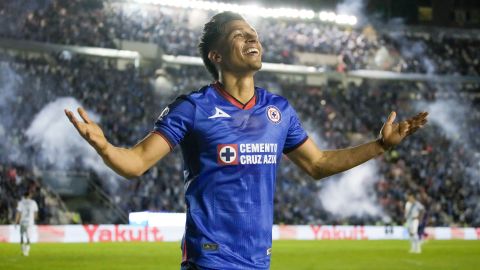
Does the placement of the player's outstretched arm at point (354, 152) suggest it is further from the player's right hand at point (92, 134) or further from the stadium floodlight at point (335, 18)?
the stadium floodlight at point (335, 18)

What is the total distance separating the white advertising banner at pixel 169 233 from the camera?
2672 cm

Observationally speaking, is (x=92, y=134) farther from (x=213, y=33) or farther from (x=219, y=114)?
(x=213, y=33)

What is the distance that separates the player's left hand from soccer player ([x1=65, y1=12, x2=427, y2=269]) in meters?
0.66

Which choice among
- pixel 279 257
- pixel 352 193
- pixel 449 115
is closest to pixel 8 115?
pixel 279 257

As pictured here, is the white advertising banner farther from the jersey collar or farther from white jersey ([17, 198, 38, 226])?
the jersey collar

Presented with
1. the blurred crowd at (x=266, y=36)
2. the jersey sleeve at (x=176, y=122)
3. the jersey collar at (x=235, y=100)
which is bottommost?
the jersey sleeve at (x=176, y=122)

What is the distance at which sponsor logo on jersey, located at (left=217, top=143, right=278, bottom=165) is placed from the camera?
12.6ft

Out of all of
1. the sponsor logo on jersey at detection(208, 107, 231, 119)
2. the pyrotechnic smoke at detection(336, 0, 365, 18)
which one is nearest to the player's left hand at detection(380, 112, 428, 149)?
the sponsor logo on jersey at detection(208, 107, 231, 119)

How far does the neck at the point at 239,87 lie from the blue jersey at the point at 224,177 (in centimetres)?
9

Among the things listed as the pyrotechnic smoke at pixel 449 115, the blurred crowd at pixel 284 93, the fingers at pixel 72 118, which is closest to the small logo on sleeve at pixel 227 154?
the fingers at pixel 72 118

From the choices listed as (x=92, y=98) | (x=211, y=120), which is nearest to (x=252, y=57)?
(x=211, y=120)

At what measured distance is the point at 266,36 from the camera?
44.9m

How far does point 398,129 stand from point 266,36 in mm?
41016

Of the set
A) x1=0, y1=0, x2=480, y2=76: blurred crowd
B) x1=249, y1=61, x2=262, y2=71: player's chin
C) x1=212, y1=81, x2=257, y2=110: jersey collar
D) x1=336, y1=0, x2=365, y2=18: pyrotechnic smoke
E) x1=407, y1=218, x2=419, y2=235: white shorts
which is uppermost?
x1=336, y1=0, x2=365, y2=18: pyrotechnic smoke
